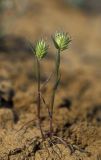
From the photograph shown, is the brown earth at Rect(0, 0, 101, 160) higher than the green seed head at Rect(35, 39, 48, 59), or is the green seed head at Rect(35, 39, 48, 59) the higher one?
the green seed head at Rect(35, 39, 48, 59)

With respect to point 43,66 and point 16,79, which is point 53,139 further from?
point 43,66

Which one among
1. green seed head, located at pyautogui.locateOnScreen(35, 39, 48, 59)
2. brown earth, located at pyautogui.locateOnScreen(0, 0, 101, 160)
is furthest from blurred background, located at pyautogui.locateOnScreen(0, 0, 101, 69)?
green seed head, located at pyautogui.locateOnScreen(35, 39, 48, 59)

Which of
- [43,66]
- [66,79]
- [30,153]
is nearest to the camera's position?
[30,153]

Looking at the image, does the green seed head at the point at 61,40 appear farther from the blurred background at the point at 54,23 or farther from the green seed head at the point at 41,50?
the blurred background at the point at 54,23

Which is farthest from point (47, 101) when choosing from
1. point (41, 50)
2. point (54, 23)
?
point (54, 23)

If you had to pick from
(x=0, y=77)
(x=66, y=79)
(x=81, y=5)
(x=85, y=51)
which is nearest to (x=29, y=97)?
(x=0, y=77)

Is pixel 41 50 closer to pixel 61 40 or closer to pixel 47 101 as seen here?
pixel 61 40

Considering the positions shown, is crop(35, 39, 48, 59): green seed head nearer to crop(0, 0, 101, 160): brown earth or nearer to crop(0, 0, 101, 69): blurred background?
crop(0, 0, 101, 160): brown earth

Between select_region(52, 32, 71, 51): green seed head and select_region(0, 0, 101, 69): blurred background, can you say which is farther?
select_region(0, 0, 101, 69): blurred background
